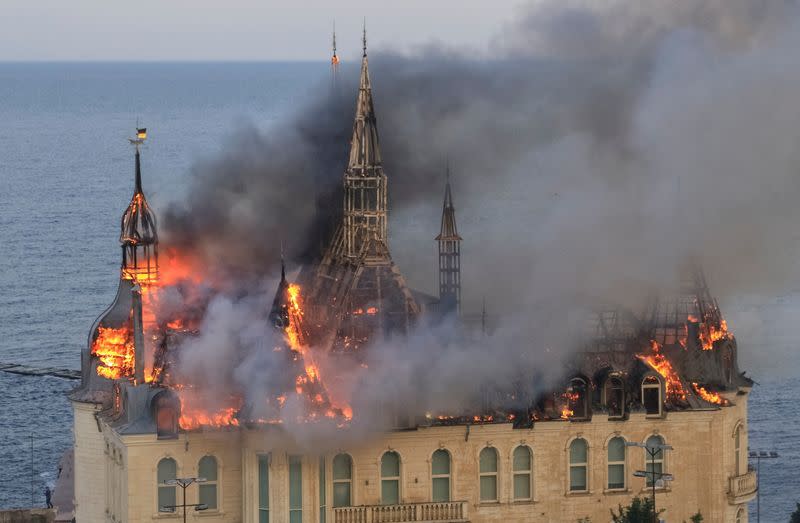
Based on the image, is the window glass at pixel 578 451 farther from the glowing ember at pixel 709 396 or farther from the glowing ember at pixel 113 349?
the glowing ember at pixel 113 349

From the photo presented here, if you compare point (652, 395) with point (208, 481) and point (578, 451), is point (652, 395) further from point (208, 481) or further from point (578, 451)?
point (208, 481)

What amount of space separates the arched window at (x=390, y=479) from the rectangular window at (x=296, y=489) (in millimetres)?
5144

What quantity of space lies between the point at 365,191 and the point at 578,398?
15543 millimetres

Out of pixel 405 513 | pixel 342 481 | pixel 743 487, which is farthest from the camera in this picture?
pixel 743 487

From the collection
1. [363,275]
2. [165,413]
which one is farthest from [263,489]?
[363,275]

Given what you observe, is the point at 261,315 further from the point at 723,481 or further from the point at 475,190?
the point at 475,190

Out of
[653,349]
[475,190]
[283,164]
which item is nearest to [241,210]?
[283,164]

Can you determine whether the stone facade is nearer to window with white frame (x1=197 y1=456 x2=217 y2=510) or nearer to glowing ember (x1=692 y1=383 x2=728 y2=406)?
window with white frame (x1=197 y1=456 x2=217 y2=510)

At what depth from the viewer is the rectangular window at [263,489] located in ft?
365

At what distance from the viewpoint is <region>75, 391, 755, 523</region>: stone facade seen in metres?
112

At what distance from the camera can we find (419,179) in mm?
146500

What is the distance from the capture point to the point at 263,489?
111500 millimetres

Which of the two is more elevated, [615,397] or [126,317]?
[126,317]

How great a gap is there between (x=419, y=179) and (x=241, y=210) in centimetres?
1164
